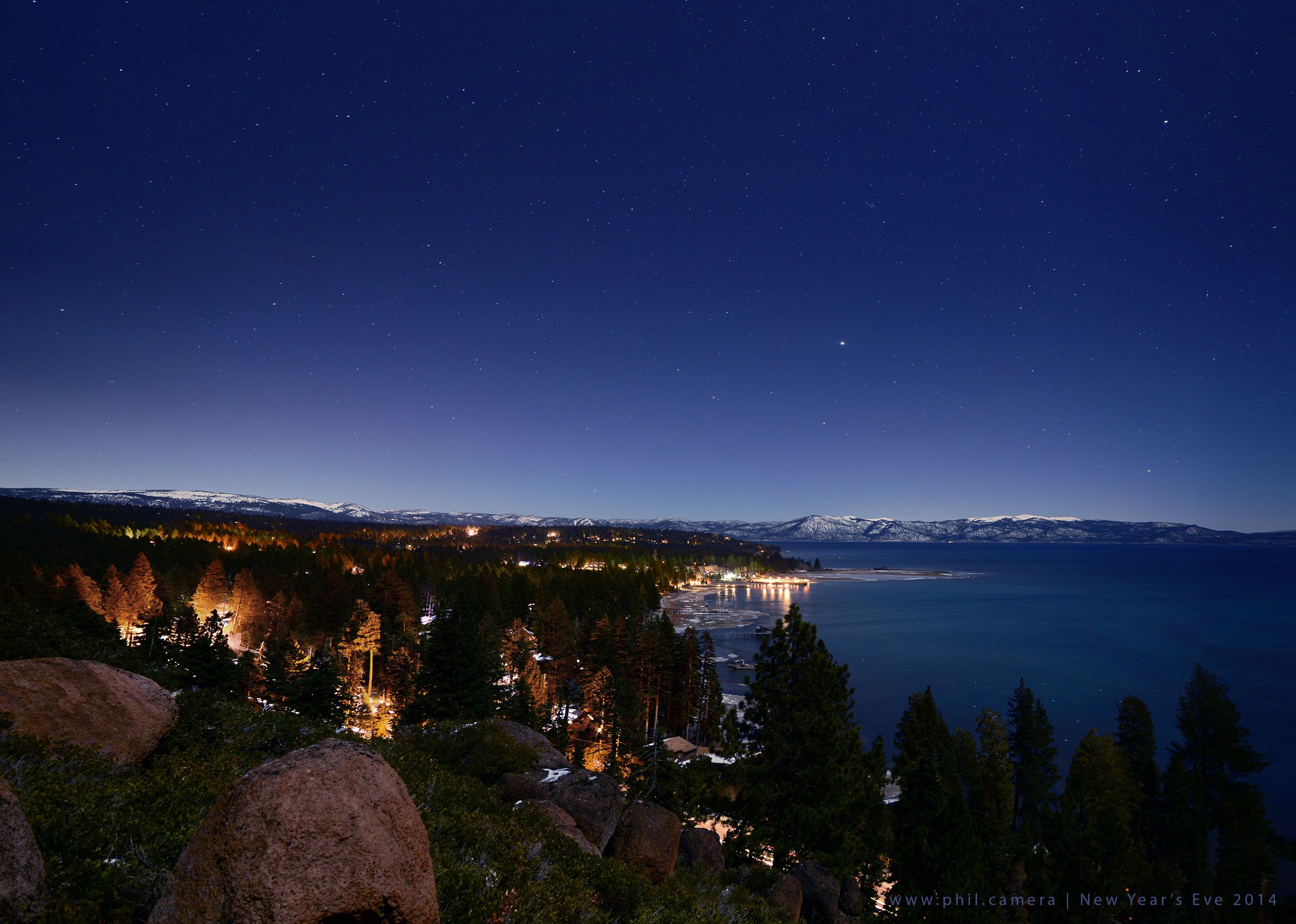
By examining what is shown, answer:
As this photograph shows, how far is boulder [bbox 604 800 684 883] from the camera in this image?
18.3 m

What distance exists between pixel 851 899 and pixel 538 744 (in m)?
16.0

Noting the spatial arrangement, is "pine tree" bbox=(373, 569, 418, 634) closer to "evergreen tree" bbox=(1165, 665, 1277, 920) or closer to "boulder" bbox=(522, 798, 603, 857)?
"boulder" bbox=(522, 798, 603, 857)

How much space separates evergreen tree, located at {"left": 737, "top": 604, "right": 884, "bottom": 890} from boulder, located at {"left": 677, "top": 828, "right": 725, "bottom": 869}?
6.63 feet

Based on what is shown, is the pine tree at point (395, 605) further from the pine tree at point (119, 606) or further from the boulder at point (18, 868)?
the boulder at point (18, 868)

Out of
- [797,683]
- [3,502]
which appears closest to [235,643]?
[797,683]

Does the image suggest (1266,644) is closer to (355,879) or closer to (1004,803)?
(1004,803)

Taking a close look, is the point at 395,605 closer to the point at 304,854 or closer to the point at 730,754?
the point at 730,754

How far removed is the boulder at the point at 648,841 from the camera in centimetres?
1834

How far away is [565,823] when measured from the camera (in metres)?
17.9

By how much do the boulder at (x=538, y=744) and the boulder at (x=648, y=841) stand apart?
6330 mm

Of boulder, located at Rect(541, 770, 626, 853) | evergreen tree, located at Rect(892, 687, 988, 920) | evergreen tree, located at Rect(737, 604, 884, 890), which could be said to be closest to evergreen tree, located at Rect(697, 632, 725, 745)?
evergreen tree, located at Rect(892, 687, 988, 920)

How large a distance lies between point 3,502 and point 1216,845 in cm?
22976

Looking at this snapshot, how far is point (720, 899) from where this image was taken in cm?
1470

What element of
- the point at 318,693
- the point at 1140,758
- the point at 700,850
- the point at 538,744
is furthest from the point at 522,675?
the point at 1140,758
